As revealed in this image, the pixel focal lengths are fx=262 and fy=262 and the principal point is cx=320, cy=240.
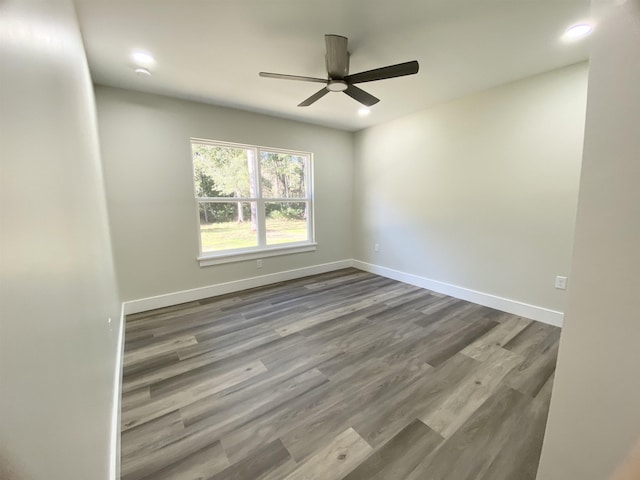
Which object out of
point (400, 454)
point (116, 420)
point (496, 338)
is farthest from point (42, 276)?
point (496, 338)

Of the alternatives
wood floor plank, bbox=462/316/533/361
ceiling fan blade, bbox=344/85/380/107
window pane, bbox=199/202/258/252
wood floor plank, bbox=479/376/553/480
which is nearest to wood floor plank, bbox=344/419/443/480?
wood floor plank, bbox=479/376/553/480

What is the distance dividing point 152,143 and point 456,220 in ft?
12.8

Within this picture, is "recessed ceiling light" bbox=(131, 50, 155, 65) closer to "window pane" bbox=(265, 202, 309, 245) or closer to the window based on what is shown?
the window

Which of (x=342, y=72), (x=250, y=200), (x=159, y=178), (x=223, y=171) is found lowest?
(x=250, y=200)

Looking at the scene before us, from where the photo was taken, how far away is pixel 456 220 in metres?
3.46

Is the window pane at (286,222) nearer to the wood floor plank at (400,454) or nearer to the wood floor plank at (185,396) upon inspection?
the wood floor plank at (185,396)

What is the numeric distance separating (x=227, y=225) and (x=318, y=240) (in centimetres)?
160

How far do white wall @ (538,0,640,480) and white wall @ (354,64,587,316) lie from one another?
2240 mm

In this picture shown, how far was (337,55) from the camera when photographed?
6.81 ft

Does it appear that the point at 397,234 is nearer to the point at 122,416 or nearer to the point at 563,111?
the point at 563,111

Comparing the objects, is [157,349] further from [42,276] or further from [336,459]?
[42,276]

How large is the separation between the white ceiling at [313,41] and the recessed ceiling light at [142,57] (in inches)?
1.8

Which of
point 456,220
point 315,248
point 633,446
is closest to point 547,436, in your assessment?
point 633,446

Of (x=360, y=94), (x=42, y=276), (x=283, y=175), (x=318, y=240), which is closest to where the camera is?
(x=42, y=276)
